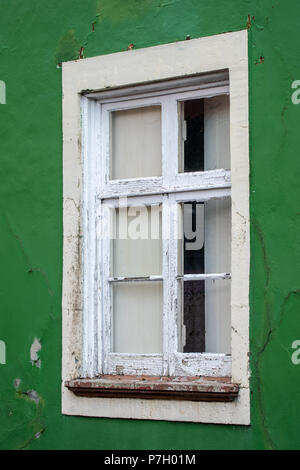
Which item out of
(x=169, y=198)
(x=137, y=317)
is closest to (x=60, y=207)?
(x=169, y=198)

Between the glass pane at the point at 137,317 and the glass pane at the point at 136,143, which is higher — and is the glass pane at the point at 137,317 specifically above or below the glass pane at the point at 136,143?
below

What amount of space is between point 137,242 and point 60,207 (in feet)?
1.71

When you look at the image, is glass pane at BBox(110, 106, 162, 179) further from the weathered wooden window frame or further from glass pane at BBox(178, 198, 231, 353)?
glass pane at BBox(178, 198, 231, 353)

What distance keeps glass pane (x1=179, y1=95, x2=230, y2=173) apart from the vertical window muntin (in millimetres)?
44

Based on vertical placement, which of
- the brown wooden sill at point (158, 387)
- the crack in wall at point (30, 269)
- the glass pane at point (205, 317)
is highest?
the crack in wall at point (30, 269)

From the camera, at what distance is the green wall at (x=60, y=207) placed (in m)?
4.22

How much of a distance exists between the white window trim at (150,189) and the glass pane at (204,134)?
0.16 m

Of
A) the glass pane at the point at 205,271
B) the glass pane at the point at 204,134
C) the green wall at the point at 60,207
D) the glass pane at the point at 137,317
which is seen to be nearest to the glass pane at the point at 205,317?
the glass pane at the point at 205,271

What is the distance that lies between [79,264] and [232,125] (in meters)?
1.25

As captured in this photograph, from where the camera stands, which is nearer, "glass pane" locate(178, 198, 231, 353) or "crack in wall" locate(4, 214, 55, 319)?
"glass pane" locate(178, 198, 231, 353)

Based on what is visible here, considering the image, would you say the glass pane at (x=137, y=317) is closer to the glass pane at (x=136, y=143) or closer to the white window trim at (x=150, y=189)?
the white window trim at (x=150, y=189)

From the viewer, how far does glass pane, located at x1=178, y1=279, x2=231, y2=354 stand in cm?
454

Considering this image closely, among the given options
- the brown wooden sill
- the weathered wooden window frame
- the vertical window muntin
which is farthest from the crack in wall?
the brown wooden sill

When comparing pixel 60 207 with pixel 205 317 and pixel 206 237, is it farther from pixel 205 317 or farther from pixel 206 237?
pixel 205 317
